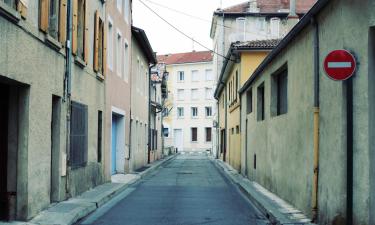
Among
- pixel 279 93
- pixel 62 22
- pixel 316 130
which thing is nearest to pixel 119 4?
pixel 279 93

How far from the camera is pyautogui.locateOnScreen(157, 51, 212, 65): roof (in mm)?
77875

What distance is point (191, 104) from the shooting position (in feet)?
258

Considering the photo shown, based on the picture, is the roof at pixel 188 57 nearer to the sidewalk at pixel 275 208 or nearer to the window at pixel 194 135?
the window at pixel 194 135

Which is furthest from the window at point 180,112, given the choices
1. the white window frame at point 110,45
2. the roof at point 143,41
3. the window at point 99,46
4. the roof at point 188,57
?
the window at point 99,46

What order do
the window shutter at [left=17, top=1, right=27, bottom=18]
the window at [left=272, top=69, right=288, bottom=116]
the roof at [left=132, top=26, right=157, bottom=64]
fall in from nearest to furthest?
the window shutter at [left=17, top=1, right=27, bottom=18]
the window at [left=272, top=69, right=288, bottom=116]
the roof at [left=132, top=26, right=157, bottom=64]

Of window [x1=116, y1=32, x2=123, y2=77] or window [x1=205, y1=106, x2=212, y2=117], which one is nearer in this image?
window [x1=116, y1=32, x2=123, y2=77]

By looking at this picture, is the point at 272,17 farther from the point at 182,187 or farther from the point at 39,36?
the point at 39,36

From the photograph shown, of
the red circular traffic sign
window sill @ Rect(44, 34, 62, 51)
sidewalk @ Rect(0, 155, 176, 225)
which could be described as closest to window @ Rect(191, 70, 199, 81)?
sidewalk @ Rect(0, 155, 176, 225)

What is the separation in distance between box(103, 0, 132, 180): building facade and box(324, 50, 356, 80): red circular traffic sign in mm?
11373

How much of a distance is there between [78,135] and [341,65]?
8015mm

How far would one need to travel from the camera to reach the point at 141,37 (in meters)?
27.4

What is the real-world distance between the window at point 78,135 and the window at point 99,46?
2173mm

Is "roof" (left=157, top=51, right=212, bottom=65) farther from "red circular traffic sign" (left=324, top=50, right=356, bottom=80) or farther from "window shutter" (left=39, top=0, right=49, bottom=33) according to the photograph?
"red circular traffic sign" (left=324, top=50, right=356, bottom=80)

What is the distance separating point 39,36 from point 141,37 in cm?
1724
